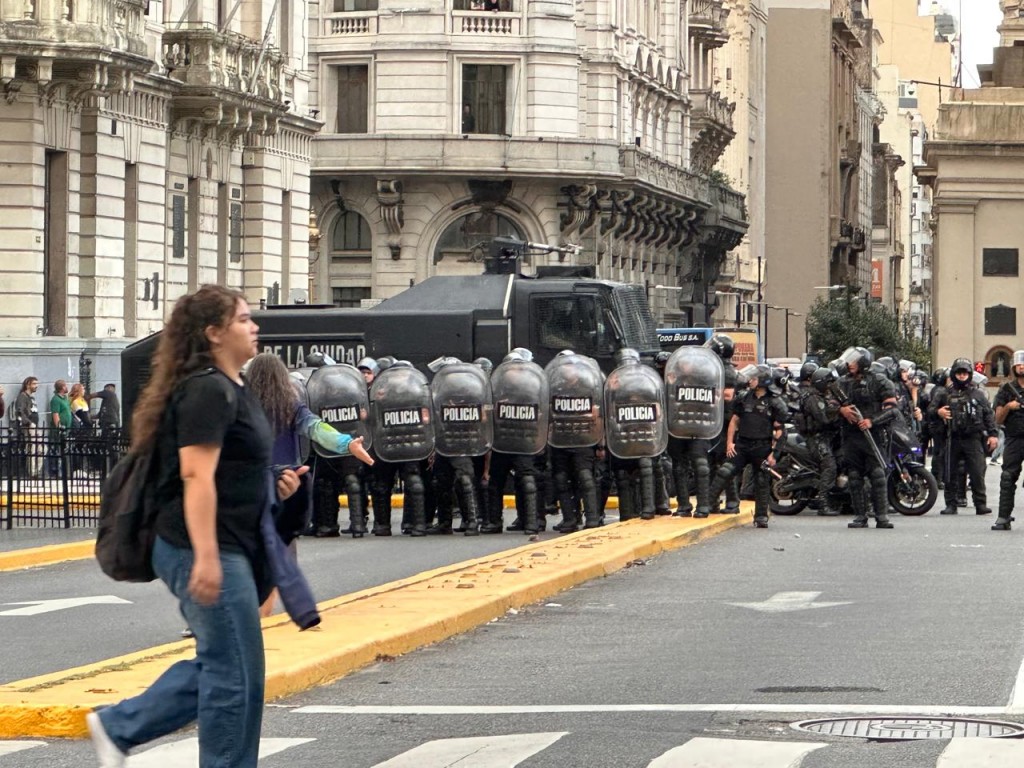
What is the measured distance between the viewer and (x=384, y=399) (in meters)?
24.0

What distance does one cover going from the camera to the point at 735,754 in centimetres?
941

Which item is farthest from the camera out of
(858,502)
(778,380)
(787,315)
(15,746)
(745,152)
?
(787,315)

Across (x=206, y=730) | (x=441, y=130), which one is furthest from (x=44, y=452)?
(x=441, y=130)

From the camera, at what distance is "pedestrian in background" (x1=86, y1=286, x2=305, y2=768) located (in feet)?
25.0

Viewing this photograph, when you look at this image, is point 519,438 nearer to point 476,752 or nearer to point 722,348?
point 722,348

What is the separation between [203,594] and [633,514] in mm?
17696

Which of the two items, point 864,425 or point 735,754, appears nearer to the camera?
point 735,754

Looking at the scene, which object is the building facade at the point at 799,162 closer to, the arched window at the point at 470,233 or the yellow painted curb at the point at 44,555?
the arched window at the point at 470,233

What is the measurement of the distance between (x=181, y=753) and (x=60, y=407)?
22776mm

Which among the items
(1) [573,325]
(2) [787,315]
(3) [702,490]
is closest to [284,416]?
(3) [702,490]

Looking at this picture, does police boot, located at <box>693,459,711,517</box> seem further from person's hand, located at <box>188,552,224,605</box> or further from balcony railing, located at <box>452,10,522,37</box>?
balcony railing, located at <box>452,10,522,37</box>

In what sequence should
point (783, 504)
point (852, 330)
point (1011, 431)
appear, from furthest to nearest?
1. point (852, 330)
2. point (783, 504)
3. point (1011, 431)

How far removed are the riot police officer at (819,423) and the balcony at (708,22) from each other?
5571 cm

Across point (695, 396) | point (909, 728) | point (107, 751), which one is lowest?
point (909, 728)
